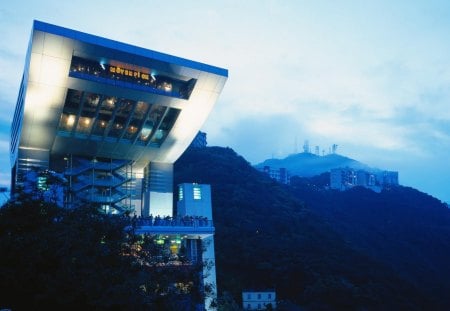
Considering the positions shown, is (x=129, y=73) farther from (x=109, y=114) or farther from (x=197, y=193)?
(x=197, y=193)

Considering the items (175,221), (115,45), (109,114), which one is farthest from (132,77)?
(175,221)

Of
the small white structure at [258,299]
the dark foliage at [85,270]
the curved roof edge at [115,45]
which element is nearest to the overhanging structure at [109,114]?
the curved roof edge at [115,45]

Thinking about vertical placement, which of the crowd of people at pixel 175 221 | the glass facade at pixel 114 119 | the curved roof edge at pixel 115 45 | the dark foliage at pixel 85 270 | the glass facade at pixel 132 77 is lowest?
the dark foliage at pixel 85 270

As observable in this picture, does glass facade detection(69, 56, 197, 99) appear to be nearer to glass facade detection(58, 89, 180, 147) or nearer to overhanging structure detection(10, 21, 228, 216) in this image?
Result: overhanging structure detection(10, 21, 228, 216)

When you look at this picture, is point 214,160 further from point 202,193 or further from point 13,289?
point 13,289

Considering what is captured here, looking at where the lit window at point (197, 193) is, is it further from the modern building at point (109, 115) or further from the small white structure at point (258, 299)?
the small white structure at point (258, 299)

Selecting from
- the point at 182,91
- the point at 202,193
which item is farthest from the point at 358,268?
the point at 182,91

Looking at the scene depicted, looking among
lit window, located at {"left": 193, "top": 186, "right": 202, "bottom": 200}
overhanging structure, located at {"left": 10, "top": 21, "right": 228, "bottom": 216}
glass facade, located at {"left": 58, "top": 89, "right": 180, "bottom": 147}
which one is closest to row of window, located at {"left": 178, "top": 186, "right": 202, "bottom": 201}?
lit window, located at {"left": 193, "top": 186, "right": 202, "bottom": 200}

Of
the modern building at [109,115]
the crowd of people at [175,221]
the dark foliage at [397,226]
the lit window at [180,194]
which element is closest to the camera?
the modern building at [109,115]
